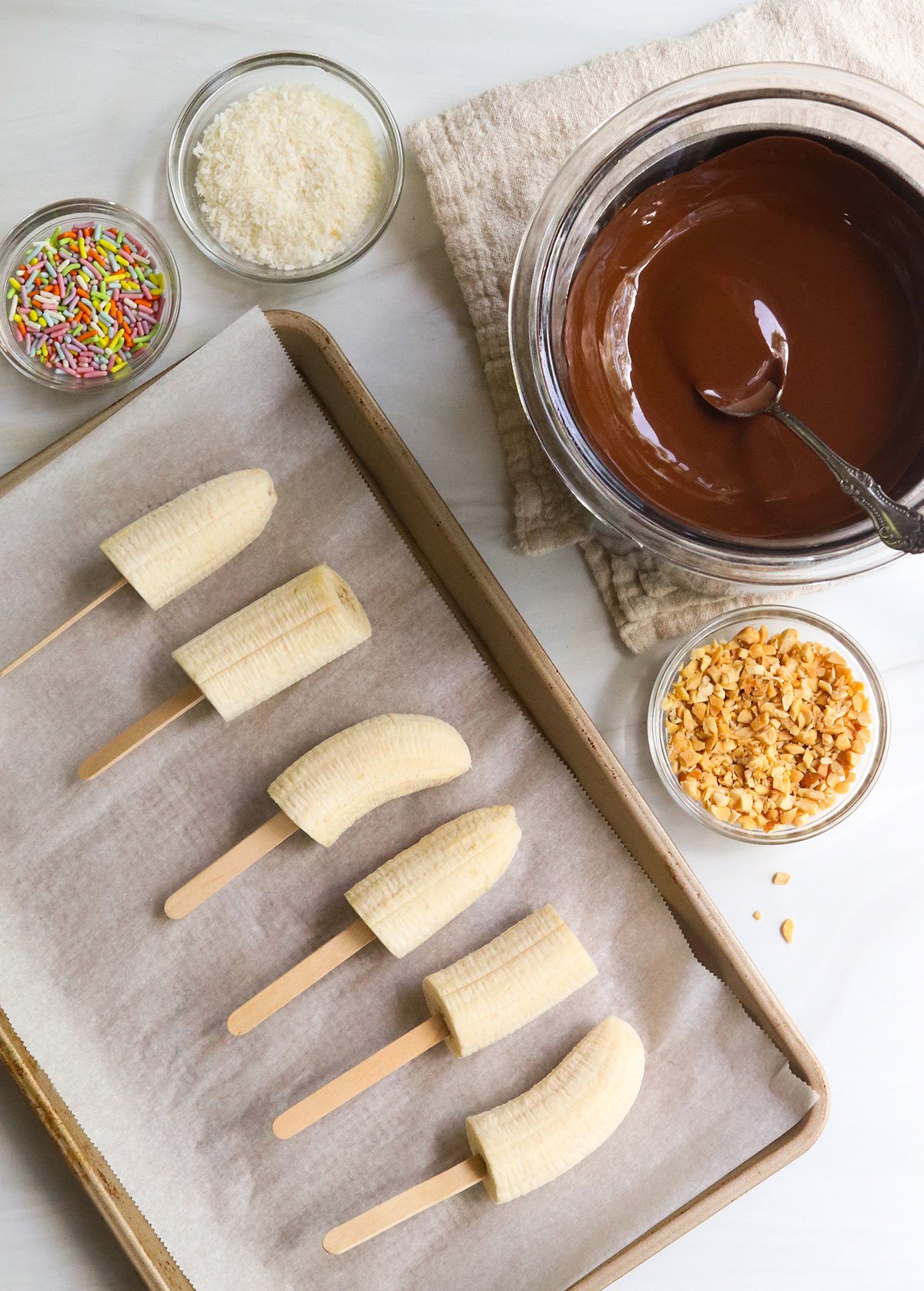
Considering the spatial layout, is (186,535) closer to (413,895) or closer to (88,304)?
(88,304)

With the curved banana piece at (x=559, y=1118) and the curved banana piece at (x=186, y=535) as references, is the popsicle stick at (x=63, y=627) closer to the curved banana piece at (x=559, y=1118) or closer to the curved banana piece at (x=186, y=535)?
the curved banana piece at (x=186, y=535)

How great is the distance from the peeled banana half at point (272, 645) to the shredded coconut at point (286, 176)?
304 millimetres

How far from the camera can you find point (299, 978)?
0.83 metres

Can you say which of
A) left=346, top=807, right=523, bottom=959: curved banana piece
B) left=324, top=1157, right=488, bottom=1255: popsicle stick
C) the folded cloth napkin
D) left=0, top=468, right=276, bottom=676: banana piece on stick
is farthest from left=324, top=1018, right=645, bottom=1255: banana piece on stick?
left=0, top=468, right=276, bottom=676: banana piece on stick

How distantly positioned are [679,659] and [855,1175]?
54cm

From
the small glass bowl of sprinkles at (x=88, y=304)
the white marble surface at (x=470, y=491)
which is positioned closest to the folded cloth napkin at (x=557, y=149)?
the white marble surface at (x=470, y=491)

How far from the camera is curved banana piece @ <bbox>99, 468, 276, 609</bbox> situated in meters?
0.81

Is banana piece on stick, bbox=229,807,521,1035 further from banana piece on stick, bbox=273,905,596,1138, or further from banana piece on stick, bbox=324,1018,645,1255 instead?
banana piece on stick, bbox=324,1018,645,1255

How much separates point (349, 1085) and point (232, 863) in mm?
209

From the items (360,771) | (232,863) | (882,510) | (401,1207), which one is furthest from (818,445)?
(401,1207)

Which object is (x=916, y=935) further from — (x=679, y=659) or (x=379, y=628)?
(x=379, y=628)

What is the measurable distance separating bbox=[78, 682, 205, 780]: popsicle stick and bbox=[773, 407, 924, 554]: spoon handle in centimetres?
53

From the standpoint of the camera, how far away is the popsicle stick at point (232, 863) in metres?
0.83

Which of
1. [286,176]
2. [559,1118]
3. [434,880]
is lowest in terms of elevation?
[559,1118]
